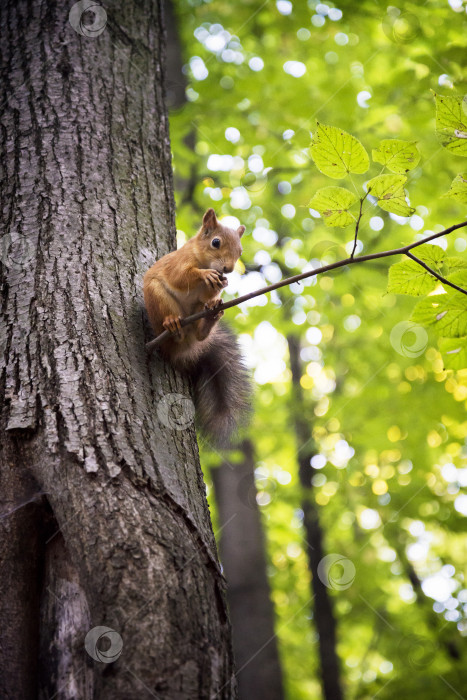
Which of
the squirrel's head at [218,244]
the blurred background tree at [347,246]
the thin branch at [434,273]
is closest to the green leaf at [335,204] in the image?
the thin branch at [434,273]

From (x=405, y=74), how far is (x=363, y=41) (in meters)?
1.56

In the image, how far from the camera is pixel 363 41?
503 centimetres

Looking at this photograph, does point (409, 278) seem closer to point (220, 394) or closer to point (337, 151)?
point (337, 151)

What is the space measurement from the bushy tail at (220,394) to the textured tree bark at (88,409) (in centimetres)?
39

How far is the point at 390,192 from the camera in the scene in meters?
1.53

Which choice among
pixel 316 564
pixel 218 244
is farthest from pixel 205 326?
pixel 316 564

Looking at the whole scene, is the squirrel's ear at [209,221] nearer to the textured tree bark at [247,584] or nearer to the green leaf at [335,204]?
the green leaf at [335,204]

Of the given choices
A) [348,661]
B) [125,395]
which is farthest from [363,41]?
[348,661]

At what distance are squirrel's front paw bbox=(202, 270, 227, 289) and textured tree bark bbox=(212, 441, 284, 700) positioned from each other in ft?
9.54

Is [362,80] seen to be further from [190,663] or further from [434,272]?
[190,663]

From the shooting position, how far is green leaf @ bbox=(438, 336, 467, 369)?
162cm

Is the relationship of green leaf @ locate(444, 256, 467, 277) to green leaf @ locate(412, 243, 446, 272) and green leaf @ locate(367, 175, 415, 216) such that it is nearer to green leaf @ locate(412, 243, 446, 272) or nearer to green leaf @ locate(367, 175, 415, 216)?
green leaf @ locate(412, 243, 446, 272)

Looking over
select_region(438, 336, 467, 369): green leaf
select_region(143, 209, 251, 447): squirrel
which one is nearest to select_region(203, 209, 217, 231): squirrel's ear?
select_region(143, 209, 251, 447): squirrel

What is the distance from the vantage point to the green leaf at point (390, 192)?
1.49 meters
